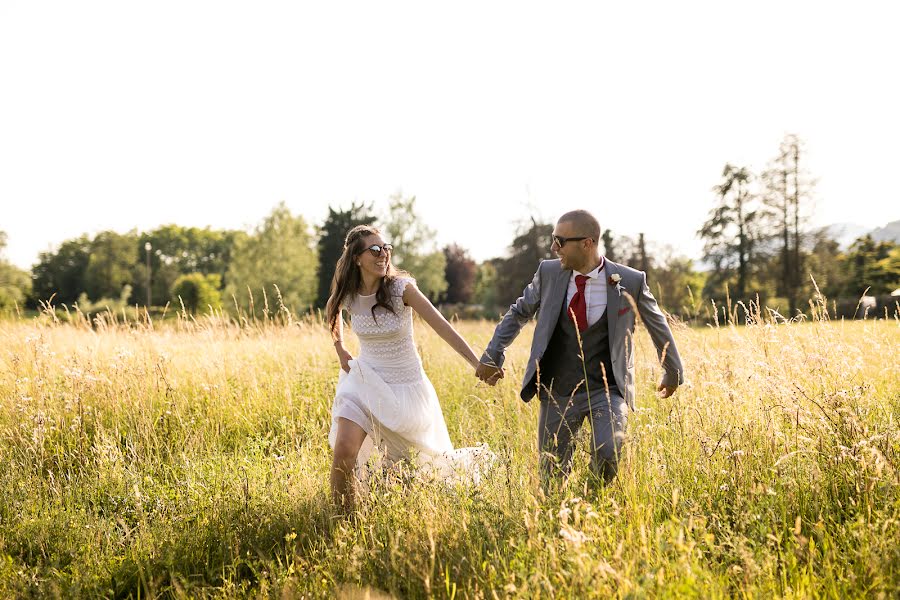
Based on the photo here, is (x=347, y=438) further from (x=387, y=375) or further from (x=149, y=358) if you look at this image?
(x=149, y=358)

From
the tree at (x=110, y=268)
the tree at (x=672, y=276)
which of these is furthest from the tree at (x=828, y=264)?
the tree at (x=110, y=268)

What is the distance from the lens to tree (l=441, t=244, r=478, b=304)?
198 feet

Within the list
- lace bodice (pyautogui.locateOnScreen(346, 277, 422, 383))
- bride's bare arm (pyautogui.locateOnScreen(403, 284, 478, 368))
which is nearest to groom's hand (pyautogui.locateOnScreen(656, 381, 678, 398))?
bride's bare arm (pyautogui.locateOnScreen(403, 284, 478, 368))

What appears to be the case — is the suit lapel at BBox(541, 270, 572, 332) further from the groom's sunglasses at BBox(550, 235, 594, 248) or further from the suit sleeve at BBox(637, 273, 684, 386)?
the suit sleeve at BBox(637, 273, 684, 386)

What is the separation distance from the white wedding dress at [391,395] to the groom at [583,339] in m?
0.69

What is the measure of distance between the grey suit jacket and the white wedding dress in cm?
75

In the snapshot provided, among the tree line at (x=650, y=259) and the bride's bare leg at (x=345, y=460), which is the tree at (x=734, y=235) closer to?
the tree line at (x=650, y=259)

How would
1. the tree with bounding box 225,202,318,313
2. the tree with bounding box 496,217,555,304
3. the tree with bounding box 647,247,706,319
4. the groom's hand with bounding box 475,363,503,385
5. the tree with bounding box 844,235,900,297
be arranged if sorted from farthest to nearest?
the tree with bounding box 225,202,318,313 < the tree with bounding box 496,217,555,304 < the tree with bounding box 647,247,706,319 < the tree with bounding box 844,235,900,297 < the groom's hand with bounding box 475,363,503,385

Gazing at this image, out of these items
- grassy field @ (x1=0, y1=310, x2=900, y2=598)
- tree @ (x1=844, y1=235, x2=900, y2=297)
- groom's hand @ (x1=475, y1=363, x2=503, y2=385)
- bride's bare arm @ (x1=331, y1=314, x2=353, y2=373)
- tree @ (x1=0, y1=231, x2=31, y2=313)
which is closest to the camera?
grassy field @ (x1=0, y1=310, x2=900, y2=598)

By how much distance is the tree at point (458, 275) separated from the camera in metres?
60.3

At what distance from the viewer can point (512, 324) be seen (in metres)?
4.58

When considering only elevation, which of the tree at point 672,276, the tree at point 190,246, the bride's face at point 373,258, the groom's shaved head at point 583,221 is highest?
the tree at point 190,246

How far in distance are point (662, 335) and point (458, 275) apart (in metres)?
56.6

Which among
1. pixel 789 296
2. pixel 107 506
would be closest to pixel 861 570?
pixel 107 506
